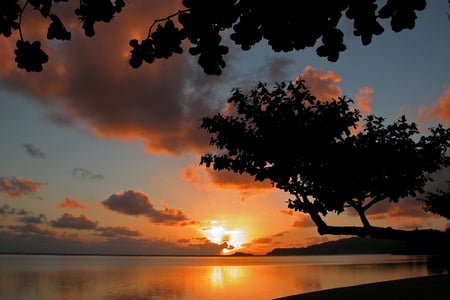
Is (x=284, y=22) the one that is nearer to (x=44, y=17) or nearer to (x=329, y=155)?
(x=44, y=17)

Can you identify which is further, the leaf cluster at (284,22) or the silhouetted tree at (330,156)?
the silhouetted tree at (330,156)

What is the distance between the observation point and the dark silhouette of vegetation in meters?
4.14

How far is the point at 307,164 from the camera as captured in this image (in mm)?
15430

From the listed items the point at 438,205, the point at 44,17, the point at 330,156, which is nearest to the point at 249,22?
the point at 44,17

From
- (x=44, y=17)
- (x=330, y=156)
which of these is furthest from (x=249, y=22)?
(x=330, y=156)

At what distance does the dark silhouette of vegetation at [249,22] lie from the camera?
4145mm

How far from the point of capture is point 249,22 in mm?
4457

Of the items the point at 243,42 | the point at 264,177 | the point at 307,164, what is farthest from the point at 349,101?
the point at 243,42

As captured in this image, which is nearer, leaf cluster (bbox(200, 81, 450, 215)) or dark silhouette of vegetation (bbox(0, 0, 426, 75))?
dark silhouette of vegetation (bbox(0, 0, 426, 75))

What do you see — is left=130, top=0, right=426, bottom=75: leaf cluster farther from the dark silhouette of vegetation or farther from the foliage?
the foliage

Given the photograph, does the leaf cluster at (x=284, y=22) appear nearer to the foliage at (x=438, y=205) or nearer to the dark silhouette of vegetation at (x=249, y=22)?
the dark silhouette of vegetation at (x=249, y=22)

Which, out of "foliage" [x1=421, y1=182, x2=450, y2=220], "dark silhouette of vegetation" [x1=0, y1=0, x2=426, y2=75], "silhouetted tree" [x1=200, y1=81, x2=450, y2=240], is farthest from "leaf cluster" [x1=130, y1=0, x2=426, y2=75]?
"foliage" [x1=421, y1=182, x2=450, y2=220]

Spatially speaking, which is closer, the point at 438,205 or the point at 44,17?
the point at 44,17

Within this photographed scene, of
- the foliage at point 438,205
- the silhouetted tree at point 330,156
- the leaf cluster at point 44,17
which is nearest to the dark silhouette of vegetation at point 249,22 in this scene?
the leaf cluster at point 44,17
